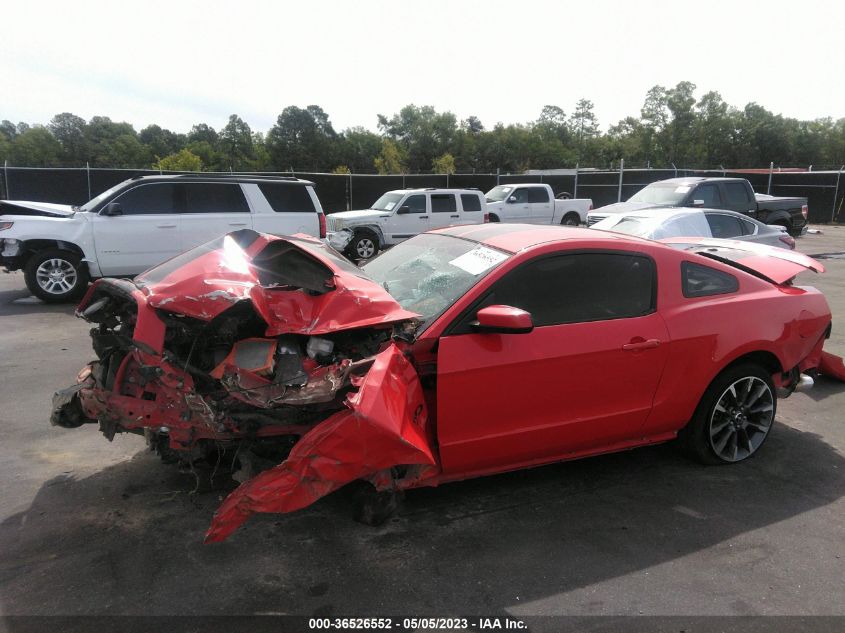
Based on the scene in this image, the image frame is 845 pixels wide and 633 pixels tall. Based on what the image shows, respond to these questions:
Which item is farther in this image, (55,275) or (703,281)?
(55,275)

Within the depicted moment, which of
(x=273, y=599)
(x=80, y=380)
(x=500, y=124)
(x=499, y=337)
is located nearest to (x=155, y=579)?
(x=273, y=599)

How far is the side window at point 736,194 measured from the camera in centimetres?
1379

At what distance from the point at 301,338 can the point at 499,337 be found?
1.11m

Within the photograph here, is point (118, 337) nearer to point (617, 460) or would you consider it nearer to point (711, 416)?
point (617, 460)

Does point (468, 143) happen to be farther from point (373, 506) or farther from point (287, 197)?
point (373, 506)

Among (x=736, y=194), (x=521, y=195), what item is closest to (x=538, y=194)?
(x=521, y=195)

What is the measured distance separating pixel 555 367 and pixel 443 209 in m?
13.6

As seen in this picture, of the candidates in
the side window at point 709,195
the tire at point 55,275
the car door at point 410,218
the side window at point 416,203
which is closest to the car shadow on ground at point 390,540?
the tire at point 55,275

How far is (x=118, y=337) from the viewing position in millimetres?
3402

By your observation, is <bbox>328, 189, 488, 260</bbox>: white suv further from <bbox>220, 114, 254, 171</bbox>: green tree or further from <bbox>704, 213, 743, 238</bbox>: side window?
<bbox>220, 114, 254, 171</bbox>: green tree

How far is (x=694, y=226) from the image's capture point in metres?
9.72

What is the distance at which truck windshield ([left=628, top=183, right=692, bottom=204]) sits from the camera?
13.1 meters

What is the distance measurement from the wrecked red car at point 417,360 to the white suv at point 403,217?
1161cm

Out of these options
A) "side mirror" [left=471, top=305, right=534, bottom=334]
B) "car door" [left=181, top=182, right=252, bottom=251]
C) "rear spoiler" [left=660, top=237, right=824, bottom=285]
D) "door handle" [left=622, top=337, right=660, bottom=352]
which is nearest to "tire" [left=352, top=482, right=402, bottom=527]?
"side mirror" [left=471, top=305, right=534, bottom=334]
